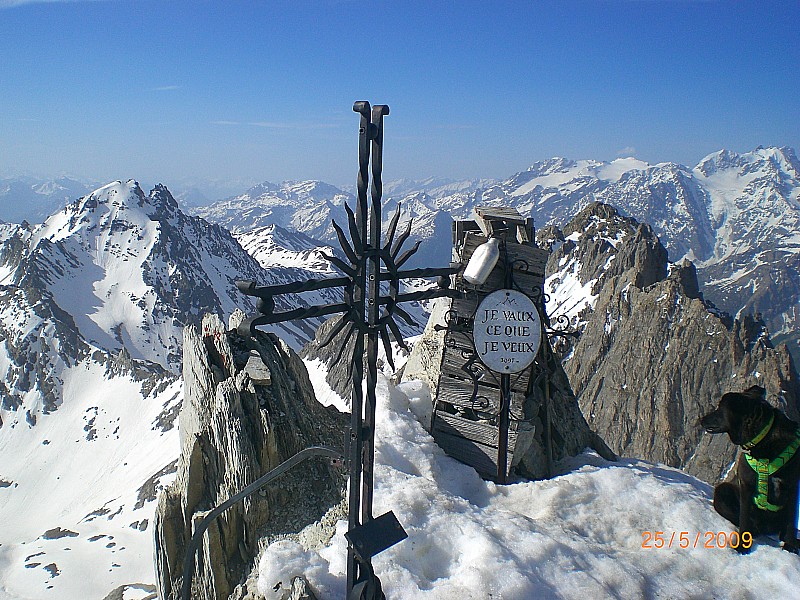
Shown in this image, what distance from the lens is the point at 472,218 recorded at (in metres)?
10.8

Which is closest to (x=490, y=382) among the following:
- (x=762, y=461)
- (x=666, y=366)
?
(x=762, y=461)

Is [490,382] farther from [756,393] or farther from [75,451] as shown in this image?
[75,451]

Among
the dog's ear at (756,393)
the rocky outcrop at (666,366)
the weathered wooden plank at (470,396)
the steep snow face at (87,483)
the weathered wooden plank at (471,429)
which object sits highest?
the dog's ear at (756,393)

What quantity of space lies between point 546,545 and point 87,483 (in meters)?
114

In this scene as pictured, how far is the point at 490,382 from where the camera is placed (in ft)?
30.5

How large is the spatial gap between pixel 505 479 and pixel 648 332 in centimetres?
7972

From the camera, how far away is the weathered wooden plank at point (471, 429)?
924 cm

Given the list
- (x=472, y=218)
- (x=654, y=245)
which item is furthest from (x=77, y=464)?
(x=472, y=218)

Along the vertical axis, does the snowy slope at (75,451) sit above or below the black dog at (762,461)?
below

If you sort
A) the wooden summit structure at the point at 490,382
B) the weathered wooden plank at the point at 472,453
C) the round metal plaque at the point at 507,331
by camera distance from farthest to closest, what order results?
the weathered wooden plank at the point at 472,453 < the wooden summit structure at the point at 490,382 < the round metal plaque at the point at 507,331

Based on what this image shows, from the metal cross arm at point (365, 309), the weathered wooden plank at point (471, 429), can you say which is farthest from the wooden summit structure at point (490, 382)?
the metal cross arm at point (365, 309)

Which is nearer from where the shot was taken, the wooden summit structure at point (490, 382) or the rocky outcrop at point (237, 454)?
the rocky outcrop at point (237, 454)
